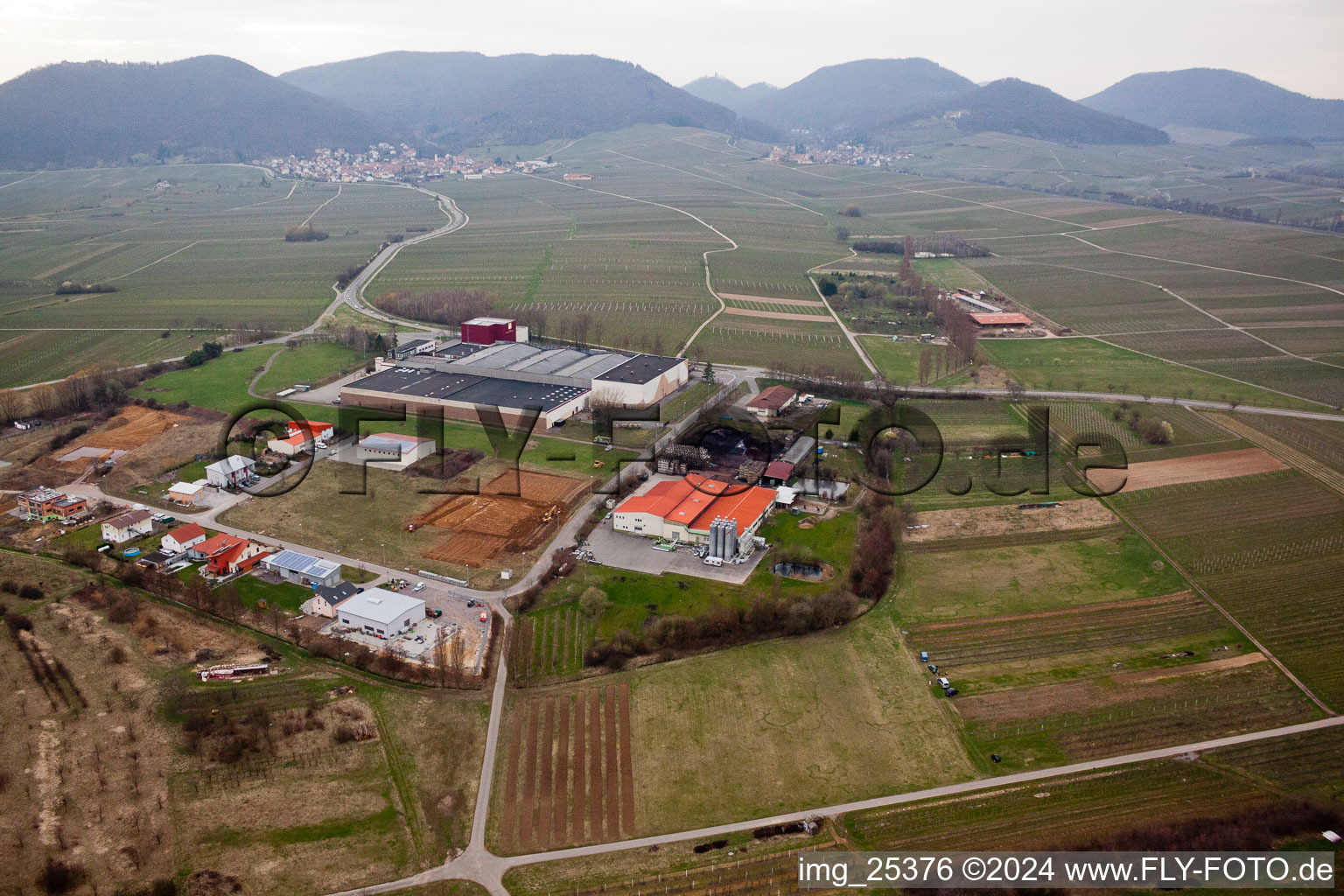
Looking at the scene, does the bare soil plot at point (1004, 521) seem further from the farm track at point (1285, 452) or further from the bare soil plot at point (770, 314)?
the bare soil plot at point (770, 314)

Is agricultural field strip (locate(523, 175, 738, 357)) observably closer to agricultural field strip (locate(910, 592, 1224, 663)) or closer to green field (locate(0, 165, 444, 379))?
green field (locate(0, 165, 444, 379))

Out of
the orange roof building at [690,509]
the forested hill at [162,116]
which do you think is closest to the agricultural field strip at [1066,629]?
the orange roof building at [690,509]

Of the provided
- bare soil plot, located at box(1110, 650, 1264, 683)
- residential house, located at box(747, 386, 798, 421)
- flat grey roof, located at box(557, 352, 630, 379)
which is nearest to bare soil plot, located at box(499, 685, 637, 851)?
bare soil plot, located at box(1110, 650, 1264, 683)

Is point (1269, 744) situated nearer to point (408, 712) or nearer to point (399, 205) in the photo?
point (408, 712)

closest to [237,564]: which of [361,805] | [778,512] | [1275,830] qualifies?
[361,805]

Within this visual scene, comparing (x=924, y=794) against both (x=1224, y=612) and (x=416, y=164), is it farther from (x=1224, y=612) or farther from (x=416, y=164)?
(x=416, y=164)
